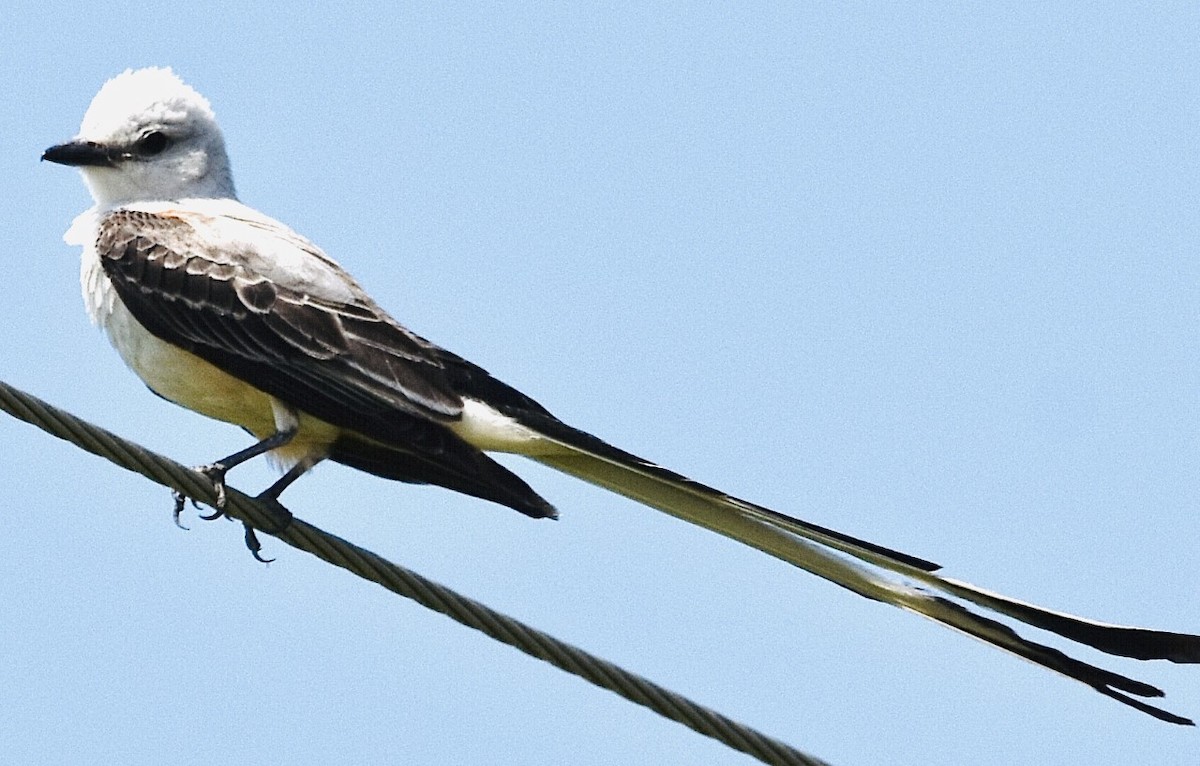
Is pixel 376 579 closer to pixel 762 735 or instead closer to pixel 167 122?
pixel 762 735

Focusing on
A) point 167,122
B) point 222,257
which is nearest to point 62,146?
point 167,122

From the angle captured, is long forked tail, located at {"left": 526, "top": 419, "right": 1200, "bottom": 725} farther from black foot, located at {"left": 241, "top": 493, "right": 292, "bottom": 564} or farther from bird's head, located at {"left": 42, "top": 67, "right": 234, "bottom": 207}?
bird's head, located at {"left": 42, "top": 67, "right": 234, "bottom": 207}

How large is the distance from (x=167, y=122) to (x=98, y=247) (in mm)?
866

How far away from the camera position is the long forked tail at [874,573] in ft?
14.7

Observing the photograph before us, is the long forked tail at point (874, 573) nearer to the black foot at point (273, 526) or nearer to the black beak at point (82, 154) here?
the black foot at point (273, 526)

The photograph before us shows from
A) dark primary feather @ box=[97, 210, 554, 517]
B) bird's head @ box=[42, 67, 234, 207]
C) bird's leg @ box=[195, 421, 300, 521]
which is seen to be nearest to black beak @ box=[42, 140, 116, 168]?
bird's head @ box=[42, 67, 234, 207]

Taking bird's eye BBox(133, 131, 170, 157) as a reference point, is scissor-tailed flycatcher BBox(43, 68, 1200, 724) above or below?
below

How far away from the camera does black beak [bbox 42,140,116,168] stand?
7121mm

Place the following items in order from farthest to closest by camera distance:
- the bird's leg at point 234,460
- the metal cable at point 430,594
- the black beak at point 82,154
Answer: the black beak at point 82,154 → the bird's leg at point 234,460 → the metal cable at point 430,594

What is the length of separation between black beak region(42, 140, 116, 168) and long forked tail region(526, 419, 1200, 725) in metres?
2.38

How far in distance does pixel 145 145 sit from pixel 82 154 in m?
0.24

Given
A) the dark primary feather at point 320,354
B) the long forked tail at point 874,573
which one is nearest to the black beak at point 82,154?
the dark primary feather at point 320,354

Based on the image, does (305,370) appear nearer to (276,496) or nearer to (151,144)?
(276,496)

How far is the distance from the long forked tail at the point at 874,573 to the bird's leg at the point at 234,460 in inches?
35.4
